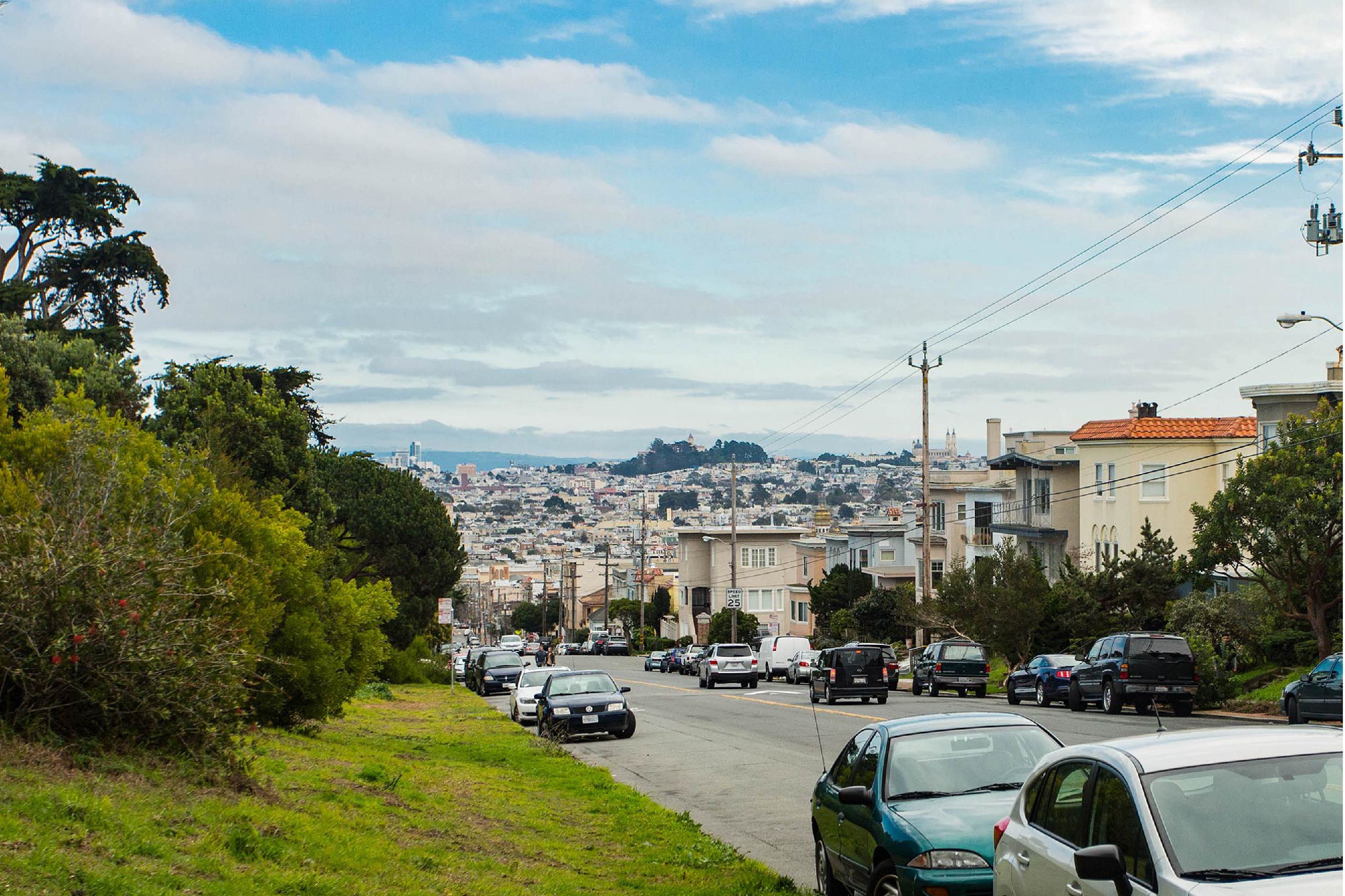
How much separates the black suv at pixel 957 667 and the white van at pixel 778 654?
15.4 metres

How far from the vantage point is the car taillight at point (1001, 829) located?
8.02 m

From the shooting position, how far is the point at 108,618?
38.9ft

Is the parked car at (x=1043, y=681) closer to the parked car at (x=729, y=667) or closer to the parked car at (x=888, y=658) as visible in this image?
the parked car at (x=888, y=658)

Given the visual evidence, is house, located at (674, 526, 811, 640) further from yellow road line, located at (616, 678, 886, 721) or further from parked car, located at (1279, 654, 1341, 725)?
parked car, located at (1279, 654, 1341, 725)

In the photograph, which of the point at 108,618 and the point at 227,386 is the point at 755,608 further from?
the point at 108,618

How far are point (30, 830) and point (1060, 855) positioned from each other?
609cm

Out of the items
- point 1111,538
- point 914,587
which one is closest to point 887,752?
point 1111,538

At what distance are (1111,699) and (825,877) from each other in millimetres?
21125

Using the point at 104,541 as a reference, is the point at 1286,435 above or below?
above

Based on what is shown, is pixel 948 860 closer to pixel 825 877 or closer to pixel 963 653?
pixel 825 877

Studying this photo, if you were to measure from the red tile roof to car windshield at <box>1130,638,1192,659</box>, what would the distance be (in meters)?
23.9

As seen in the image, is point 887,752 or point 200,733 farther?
point 200,733

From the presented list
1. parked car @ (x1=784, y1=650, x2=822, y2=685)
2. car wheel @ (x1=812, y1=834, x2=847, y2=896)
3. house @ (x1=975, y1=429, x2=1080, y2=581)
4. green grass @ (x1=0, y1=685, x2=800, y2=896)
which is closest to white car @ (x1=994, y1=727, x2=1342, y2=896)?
car wheel @ (x1=812, y1=834, x2=847, y2=896)

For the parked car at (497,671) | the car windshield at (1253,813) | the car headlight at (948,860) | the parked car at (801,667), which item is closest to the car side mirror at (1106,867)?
the car windshield at (1253,813)
